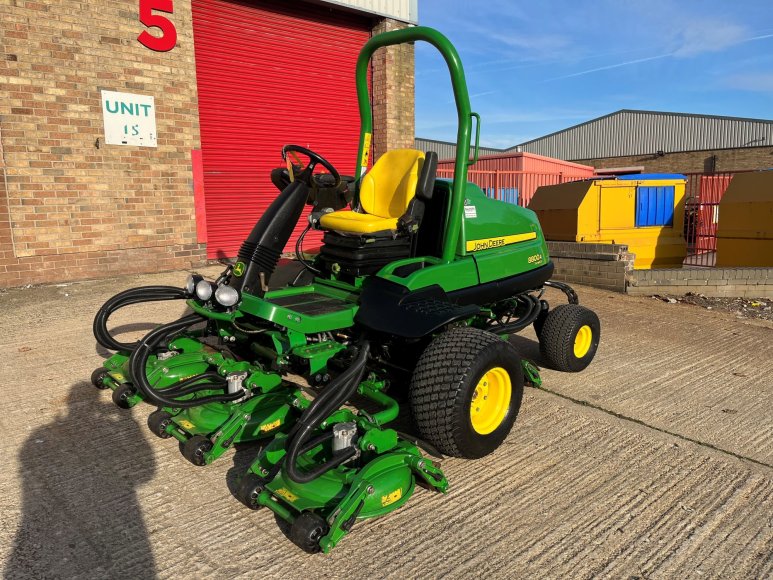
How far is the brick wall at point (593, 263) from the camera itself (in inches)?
293

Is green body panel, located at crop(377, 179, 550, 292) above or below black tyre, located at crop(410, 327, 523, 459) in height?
above

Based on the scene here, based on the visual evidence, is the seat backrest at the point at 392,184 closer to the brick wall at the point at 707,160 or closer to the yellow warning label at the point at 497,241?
the yellow warning label at the point at 497,241

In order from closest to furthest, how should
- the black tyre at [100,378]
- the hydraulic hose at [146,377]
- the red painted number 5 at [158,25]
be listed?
the hydraulic hose at [146,377] → the black tyre at [100,378] → the red painted number 5 at [158,25]

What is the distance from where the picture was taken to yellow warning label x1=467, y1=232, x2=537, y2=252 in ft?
12.3

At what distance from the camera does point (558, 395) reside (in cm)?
393

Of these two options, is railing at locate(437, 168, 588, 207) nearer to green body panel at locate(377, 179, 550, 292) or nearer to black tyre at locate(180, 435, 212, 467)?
green body panel at locate(377, 179, 550, 292)

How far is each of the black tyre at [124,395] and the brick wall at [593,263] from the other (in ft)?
19.6

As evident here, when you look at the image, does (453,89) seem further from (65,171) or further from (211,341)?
(65,171)

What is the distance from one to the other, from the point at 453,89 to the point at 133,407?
8.87 ft

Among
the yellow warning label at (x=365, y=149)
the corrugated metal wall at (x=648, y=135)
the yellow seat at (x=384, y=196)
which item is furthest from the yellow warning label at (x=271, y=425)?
the corrugated metal wall at (x=648, y=135)

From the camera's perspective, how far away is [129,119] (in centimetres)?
731

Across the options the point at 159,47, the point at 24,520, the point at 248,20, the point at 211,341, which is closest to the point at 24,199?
the point at 159,47

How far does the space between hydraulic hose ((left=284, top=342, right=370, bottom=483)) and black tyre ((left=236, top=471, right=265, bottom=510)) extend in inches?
7.5

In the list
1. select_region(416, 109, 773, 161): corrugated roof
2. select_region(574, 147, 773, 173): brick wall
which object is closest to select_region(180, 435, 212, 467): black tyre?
select_region(416, 109, 773, 161): corrugated roof
